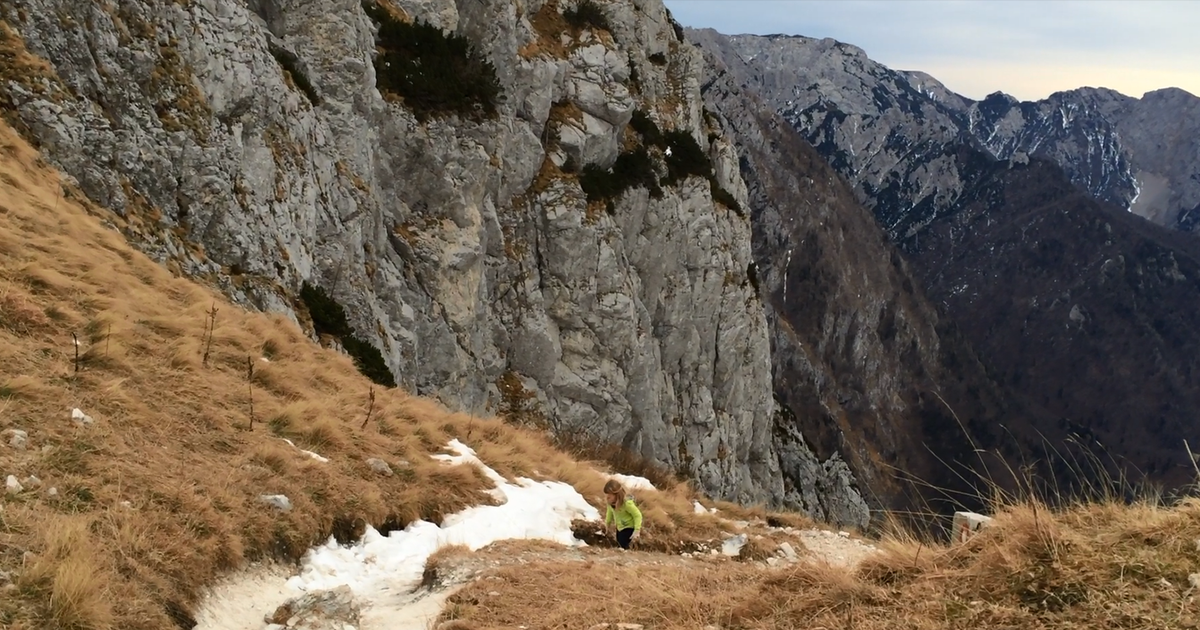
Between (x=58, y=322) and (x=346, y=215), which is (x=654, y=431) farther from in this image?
(x=58, y=322)

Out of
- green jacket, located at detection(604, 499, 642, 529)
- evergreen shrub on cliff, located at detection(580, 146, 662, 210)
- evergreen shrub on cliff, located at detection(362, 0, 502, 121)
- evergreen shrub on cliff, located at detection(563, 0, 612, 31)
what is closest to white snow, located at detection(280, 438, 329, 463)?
green jacket, located at detection(604, 499, 642, 529)

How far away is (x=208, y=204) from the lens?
52.2 ft

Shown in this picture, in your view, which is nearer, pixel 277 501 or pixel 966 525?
pixel 966 525

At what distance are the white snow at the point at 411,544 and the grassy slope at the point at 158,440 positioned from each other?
11.1 inches

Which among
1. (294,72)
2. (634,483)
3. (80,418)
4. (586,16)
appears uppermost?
(586,16)

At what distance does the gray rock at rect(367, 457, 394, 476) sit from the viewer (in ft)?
32.5

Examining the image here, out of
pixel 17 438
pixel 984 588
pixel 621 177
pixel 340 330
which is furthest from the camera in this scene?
pixel 621 177

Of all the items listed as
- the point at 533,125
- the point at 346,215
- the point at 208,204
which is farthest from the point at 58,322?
the point at 533,125

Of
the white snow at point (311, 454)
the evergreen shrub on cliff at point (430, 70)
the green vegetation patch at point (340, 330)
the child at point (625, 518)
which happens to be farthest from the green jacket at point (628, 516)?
the evergreen shrub on cliff at point (430, 70)

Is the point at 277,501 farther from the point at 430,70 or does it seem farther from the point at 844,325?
the point at 844,325

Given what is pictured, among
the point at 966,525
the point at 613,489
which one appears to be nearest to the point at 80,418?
the point at 613,489

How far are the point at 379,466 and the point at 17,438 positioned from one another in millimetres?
4239

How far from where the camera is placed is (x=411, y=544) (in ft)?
28.8

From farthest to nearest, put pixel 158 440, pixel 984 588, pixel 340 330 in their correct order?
pixel 340 330 → pixel 158 440 → pixel 984 588
